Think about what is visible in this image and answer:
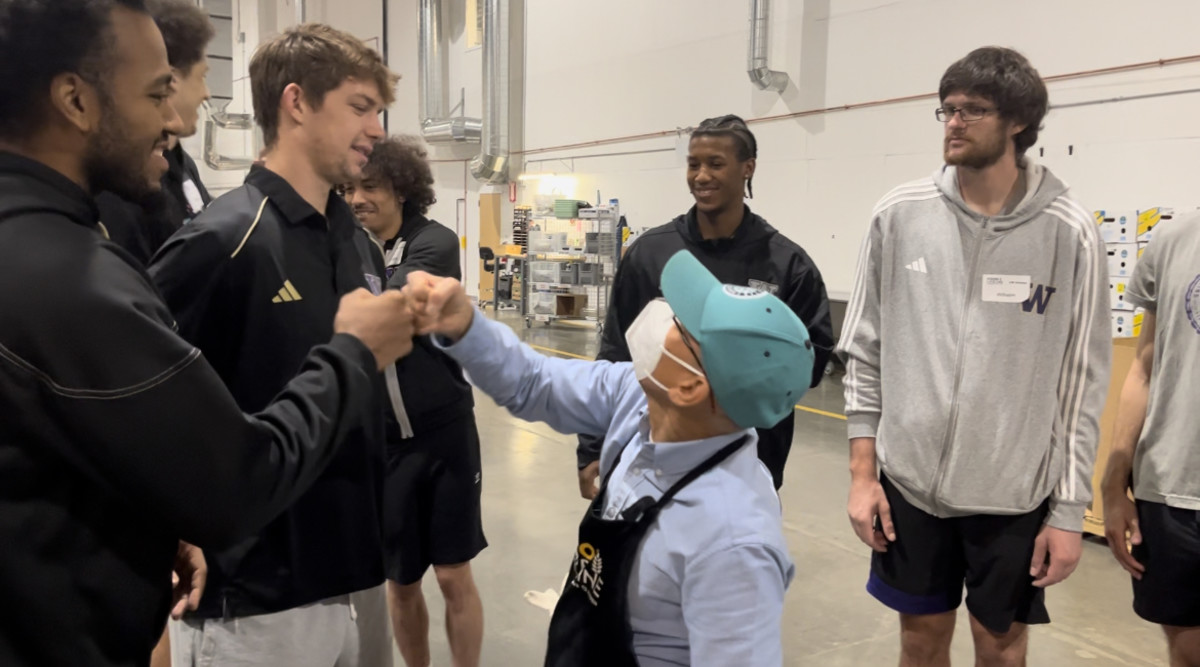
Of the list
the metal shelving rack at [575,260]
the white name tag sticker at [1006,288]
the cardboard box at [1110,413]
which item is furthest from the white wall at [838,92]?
the white name tag sticker at [1006,288]

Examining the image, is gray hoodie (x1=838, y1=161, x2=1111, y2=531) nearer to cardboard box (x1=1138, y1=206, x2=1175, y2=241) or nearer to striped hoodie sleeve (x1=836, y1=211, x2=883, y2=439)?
striped hoodie sleeve (x1=836, y1=211, x2=883, y2=439)

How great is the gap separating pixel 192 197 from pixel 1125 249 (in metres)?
4.52

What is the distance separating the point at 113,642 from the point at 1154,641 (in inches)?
143

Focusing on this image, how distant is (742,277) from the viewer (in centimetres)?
243

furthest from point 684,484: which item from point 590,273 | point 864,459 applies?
point 590,273

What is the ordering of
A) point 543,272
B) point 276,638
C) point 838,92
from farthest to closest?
point 543,272
point 838,92
point 276,638

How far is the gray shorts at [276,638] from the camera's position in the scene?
1.43 meters

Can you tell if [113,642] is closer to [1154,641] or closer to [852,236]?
[1154,641]

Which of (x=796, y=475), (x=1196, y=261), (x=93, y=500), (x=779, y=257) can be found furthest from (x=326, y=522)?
(x=796, y=475)

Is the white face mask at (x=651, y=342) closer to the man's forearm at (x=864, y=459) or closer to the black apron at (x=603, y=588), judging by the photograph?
the black apron at (x=603, y=588)

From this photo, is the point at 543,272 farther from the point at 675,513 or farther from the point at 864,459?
the point at 675,513

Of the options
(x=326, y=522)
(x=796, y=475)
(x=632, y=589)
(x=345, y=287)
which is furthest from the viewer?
(x=796, y=475)

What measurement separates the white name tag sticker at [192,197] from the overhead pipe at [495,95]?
1109 cm

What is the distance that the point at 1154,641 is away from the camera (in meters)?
3.18
